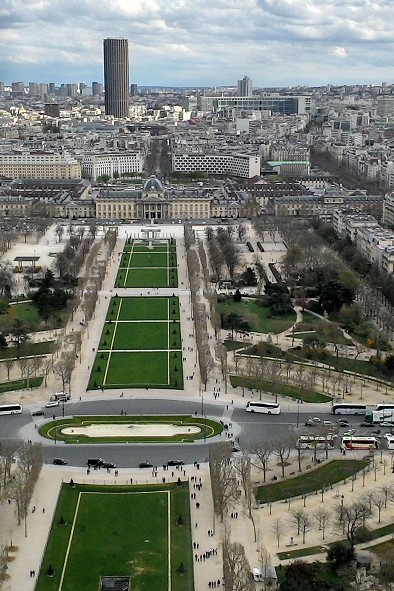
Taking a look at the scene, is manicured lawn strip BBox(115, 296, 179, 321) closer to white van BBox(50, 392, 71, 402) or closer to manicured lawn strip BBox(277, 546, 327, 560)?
white van BBox(50, 392, 71, 402)

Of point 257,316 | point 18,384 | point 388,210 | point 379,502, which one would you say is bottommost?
point 18,384

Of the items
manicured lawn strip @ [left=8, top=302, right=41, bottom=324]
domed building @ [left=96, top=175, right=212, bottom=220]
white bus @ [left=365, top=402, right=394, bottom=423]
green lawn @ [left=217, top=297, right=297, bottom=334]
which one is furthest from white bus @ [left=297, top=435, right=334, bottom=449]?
domed building @ [left=96, top=175, right=212, bottom=220]

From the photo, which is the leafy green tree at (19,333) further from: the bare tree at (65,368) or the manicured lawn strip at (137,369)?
the manicured lawn strip at (137,369)

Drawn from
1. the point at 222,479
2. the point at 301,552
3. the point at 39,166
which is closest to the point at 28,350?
the point at 222,479

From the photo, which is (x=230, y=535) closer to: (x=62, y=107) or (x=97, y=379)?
(x=97, y=379)

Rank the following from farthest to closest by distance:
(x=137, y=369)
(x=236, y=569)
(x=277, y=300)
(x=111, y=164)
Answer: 1. (x=111, y=164)
2. (x=277, y=300)
3. (x=137, y=369)
4. (x=236, y=569)

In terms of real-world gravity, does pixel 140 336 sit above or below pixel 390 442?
below

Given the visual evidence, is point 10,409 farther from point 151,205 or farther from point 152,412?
point 151,205
